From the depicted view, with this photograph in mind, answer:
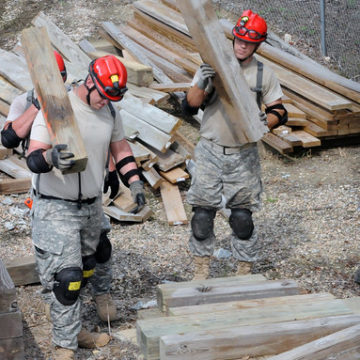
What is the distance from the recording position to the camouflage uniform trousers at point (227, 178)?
6.32 meters

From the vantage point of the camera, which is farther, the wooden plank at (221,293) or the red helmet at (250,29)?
the red helmet at (250,29)

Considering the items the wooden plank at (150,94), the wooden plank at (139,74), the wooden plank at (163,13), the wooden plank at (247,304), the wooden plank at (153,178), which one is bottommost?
the wooden plank at (247,304)

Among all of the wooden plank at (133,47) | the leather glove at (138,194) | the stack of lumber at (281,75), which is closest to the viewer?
the leather glove at (138,194)

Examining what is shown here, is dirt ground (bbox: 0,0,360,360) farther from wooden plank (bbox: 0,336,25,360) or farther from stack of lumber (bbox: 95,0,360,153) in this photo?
A: wooden plank (bbox: 0,336,25,360)

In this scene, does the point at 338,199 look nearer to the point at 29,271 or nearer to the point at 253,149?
the point at 253,149

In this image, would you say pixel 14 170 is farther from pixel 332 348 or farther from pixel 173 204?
pixel 332 348

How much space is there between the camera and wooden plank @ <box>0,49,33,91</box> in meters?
10.1

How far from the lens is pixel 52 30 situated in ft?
38.4

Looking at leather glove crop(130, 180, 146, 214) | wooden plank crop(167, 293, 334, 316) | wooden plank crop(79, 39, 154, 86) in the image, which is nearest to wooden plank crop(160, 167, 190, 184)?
wooden plank crop(79, 39, 154, 86)

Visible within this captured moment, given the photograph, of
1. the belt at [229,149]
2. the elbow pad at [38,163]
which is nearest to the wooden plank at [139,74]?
the belt at [229,149]

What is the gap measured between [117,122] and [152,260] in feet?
8.51

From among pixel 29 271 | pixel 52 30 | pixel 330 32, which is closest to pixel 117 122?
pixel 29 271

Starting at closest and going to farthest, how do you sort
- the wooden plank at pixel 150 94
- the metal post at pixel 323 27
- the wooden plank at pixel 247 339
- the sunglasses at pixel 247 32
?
the wooden plank at pixel 247 339 < the sunglasses at pixel 247 32 < the wooden plank at pixel 150 94 < the metal post at pixel 323 27

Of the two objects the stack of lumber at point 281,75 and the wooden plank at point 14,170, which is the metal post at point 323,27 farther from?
the wooden plank at point 14,170
